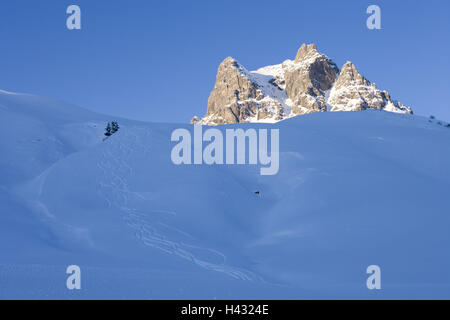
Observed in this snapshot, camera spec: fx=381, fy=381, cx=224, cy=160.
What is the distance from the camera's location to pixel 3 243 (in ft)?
31.8

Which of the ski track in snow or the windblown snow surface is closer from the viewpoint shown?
the windblown snow surface

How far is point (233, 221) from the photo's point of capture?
13211 millimetres

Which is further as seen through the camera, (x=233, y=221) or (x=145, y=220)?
(x=233, y=221)

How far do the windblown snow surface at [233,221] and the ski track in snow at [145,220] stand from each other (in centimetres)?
6

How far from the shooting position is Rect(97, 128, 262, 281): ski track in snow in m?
9.87

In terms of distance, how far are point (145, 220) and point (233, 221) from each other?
2.99m

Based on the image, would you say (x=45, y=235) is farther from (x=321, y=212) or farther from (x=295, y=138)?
(x=295, y=138)

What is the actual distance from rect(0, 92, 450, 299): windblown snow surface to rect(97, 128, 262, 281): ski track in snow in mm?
61

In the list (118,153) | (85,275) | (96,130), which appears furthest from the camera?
(96,130)

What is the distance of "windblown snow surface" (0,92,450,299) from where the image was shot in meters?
7.99

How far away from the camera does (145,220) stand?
12531 millimetres

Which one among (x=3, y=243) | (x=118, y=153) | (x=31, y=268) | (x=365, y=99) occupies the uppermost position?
(x=365, y=99)

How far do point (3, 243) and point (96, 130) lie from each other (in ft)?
82.4

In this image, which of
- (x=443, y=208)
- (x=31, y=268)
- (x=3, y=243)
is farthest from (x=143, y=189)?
(x=443, y=208)
